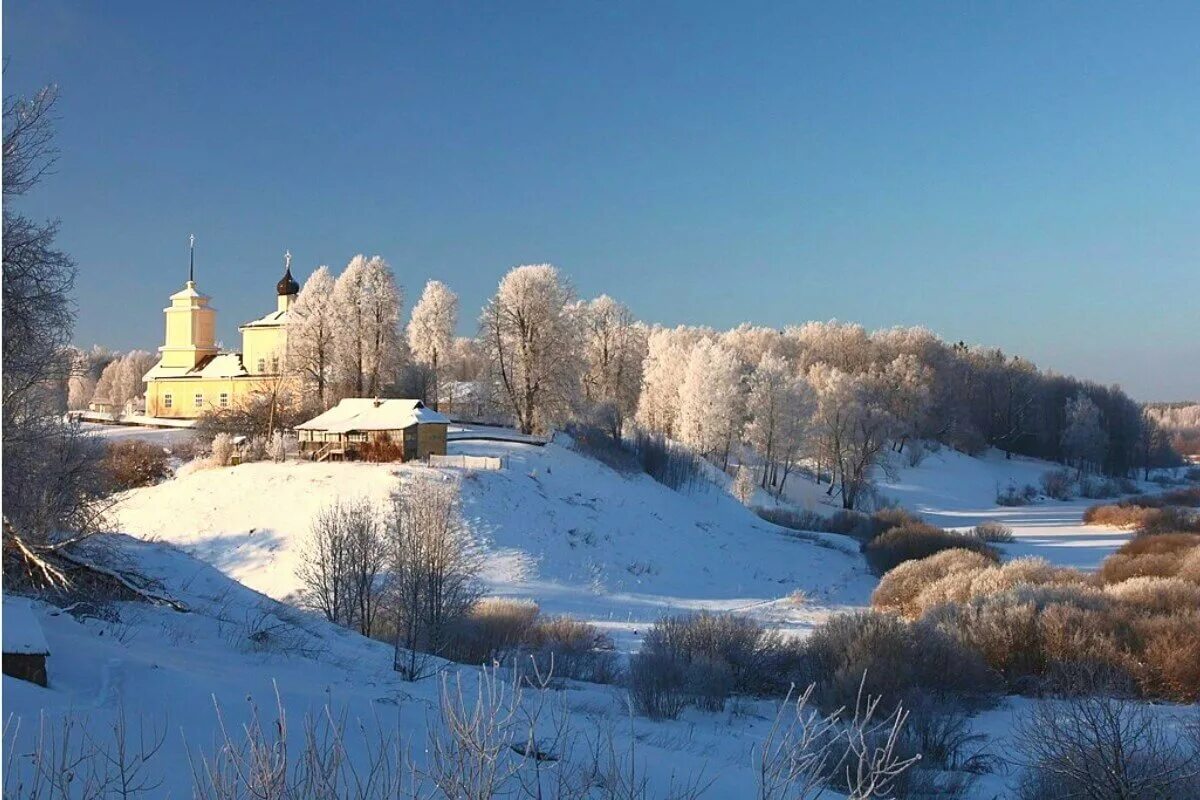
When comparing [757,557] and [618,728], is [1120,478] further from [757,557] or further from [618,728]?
[618,728]

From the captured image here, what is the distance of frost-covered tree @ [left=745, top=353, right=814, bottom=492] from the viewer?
5916 centimetres

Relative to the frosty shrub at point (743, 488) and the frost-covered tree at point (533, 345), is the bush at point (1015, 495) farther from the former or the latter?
the frost-covered tree at point (533, 345)

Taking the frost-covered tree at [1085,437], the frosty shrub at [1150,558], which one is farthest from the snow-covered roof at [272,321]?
the frost-covered tree at [1085,437]

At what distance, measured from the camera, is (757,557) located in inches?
1458

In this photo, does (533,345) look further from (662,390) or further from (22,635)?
(22,635)

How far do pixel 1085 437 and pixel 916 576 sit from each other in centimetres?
6151

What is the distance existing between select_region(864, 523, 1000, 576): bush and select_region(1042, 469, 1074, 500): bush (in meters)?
34.6

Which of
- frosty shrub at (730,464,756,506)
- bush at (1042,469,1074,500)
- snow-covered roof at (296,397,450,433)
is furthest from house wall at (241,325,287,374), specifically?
bush at (1042,469,1074,500)

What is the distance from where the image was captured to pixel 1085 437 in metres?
81.3

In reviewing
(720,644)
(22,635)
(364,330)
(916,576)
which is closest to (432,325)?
(364,330)

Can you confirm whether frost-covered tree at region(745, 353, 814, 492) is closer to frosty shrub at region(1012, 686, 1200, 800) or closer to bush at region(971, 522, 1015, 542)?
bush at region(971, 522, 1015, 542)

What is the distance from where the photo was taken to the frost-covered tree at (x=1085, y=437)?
81.4 metres

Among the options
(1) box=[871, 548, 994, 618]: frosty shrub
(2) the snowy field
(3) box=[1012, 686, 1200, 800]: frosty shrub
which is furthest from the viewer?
→ (1) box=[871, 548, 994, 618]: frosty shrub

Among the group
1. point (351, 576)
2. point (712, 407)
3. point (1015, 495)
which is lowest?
point (1015, 495)
